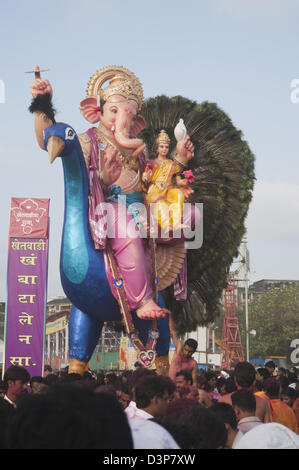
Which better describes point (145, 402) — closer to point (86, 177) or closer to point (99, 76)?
point (86, 177)

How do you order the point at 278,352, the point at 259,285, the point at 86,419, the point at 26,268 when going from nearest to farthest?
1. the point at 86,419
2. the point at 26,268
3. the point at 278,352
4. the point at 259,285

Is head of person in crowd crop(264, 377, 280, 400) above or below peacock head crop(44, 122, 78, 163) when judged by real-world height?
below

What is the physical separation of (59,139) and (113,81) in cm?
169

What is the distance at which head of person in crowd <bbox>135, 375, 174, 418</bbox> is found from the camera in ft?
11.4

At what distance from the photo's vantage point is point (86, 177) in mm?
8219

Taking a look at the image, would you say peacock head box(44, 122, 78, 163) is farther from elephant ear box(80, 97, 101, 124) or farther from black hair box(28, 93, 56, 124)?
elephant ear box(80, 97, 101, 124)

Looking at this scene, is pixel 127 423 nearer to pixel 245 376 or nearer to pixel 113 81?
pixel 245 376

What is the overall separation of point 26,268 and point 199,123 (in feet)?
14.2

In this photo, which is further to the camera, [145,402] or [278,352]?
[278,352]

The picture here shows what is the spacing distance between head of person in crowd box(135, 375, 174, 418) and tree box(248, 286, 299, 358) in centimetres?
4182

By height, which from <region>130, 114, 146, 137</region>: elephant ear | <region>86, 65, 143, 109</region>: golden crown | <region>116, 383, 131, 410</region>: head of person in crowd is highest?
<region>86, 65, 143, 109</region>: golden crown

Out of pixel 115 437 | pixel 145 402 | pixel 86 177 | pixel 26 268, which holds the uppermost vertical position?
pixel 86 177

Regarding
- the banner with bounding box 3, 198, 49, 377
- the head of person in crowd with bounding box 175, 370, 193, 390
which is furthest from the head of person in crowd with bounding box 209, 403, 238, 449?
the banner with bounding box 3, 198, 49, 377
